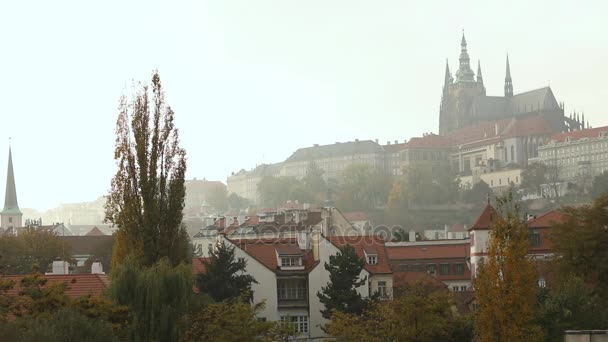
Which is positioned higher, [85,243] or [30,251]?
[85,243]

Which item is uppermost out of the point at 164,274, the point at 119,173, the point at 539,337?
the point at 119,173

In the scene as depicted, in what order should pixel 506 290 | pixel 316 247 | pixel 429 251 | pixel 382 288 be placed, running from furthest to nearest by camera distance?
pixel 429 251
pixel 382 288
pixel 316 247
pixel 506 290

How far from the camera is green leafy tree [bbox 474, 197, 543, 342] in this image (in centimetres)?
3095

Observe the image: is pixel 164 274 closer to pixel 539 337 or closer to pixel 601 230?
pixel 539 337

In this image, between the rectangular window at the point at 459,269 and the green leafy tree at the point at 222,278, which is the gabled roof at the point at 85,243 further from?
the green leafy tree at the point at 222,278

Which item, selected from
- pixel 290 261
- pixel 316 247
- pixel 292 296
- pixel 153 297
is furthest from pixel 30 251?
pixel 153 297

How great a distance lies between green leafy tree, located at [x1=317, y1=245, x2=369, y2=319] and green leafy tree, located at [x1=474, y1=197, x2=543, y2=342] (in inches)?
864

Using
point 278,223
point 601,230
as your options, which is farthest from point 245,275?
point 278,223

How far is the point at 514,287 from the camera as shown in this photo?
102 ft

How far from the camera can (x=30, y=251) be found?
8450cm

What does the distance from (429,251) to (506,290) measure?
54.6 meters

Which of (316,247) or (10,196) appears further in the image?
(10,196)

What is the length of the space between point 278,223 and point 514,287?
7582 cm

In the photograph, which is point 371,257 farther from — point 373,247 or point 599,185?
point 599,185
